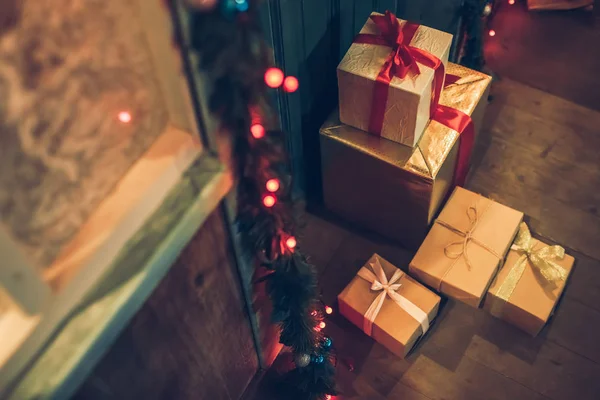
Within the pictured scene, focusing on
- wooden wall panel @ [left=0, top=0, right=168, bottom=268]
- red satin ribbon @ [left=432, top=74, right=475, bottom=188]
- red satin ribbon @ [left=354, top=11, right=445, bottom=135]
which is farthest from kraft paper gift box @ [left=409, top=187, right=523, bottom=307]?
wooden wall panel @ [left=0, top=0, right=168, bottom=268]

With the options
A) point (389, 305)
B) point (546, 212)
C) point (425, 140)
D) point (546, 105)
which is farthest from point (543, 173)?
point (389, 305)

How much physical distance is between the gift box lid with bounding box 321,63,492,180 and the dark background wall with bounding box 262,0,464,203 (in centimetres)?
12

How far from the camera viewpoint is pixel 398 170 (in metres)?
1.89

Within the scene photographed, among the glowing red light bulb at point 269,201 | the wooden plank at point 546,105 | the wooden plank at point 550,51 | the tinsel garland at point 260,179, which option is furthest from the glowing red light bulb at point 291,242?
the wooden plank at point 550,51

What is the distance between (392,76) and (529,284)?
80cm

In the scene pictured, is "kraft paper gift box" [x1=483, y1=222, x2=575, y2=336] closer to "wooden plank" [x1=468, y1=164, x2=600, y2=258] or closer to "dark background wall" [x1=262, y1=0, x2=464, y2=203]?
"wooden plank" [x1=468, y1=164, x2=600, y2=258]

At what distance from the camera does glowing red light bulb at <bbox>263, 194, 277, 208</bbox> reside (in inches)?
48.6

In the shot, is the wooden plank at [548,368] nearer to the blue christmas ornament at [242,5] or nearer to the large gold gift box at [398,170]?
the large gold gift box at [398,170]

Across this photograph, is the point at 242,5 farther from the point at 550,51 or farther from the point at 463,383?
the point at 550,51

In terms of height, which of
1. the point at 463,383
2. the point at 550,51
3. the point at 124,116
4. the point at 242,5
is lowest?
the point at 463,383

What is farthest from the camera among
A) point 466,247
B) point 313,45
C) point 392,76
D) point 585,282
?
point 585,282

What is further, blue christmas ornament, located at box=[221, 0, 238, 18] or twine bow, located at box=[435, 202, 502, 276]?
twine bow, located at box=[435, 202, 502, 276]

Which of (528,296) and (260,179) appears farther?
(528,296)

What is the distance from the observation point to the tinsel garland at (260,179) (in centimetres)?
92
